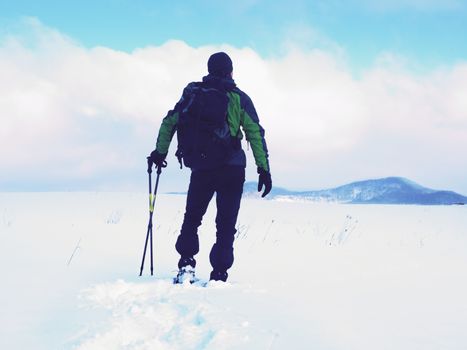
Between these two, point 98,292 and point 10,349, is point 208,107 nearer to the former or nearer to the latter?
point 98,292

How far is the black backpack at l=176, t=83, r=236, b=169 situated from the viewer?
4.07 metres

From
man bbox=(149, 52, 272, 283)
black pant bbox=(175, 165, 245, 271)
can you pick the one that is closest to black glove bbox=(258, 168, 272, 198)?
man bbox=(149, 52, 272, 283)

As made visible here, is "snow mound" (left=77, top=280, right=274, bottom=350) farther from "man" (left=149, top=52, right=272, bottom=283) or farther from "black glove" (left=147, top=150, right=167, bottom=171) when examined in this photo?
"black glove" (left=147, top=150, right=167, bottom=171)

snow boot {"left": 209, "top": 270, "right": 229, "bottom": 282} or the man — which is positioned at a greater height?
the man

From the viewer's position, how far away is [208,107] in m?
4.05

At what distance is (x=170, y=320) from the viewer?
115 inches

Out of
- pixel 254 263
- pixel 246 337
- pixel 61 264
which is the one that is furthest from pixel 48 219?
pixel 246 337

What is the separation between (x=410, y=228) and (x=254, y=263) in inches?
296

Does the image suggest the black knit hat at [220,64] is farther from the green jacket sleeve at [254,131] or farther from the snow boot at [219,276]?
the snow boot at [219,276]

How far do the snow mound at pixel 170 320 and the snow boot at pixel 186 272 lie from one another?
23 cm

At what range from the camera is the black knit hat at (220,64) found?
4355 mm

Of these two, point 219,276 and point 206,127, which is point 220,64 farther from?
point 219,276

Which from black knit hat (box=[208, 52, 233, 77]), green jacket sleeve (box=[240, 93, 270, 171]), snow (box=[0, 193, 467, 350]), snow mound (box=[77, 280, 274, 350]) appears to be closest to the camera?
snow mound (box=[77, 280, 274, 350])

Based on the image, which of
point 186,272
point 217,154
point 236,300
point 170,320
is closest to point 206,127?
point 217,154
